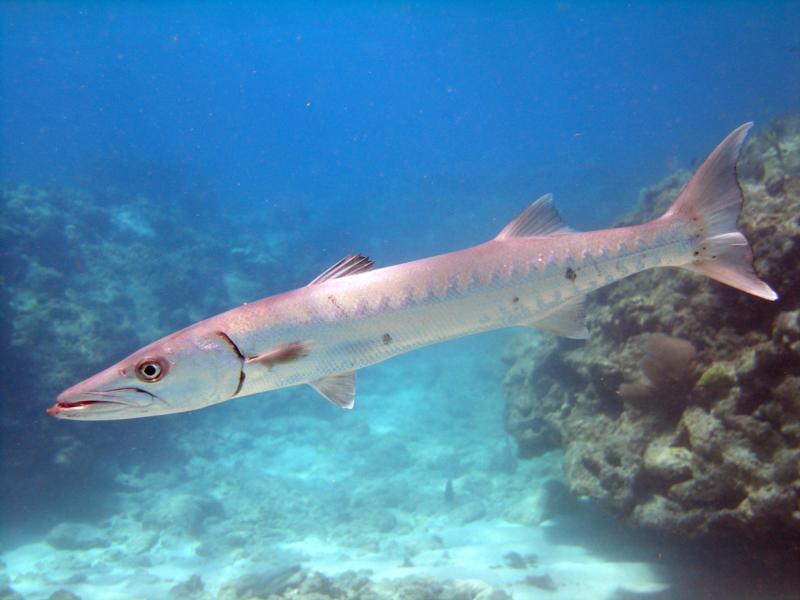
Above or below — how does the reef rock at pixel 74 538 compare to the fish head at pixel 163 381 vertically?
above

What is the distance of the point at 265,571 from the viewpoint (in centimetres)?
879

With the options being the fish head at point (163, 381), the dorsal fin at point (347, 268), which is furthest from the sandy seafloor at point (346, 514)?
the fish head at point (163, 381)

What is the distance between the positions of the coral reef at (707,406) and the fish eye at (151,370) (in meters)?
5.38

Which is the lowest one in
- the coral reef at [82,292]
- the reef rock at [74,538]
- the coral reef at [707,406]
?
the coral reef at [707,406]

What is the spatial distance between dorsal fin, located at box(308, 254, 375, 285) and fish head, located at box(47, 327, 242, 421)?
0.73m

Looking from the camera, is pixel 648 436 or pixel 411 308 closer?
pixel 411 308

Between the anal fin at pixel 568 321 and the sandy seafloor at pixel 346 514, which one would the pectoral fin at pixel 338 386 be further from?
the sandy seafloor at pixel 346 514

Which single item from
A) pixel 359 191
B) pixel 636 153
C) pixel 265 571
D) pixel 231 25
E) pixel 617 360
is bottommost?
pixel 265 571

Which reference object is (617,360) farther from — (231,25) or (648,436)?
(231,25)

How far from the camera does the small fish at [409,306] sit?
2229mm

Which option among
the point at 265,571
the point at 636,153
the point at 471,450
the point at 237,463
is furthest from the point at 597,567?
the point at 636,153

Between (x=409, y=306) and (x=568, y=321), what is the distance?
3.94 feet

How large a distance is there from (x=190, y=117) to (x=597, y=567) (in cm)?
16099

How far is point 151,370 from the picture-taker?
84.9 inches
